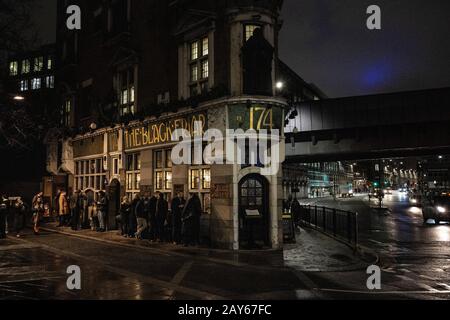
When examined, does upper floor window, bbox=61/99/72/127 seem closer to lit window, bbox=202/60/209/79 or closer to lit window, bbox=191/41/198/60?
lit window, bbox=191/41/198/60

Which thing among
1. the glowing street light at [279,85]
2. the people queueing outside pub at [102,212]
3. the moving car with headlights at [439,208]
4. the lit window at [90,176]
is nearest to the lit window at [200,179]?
the glowing street light at [279,85]

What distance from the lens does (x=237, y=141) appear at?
45.6ft

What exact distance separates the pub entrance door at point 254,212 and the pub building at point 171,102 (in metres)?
0.04

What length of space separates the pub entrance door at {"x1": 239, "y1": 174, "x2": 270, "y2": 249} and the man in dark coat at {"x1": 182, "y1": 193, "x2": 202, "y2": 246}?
1.73 m

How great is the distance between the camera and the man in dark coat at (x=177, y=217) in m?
14.8

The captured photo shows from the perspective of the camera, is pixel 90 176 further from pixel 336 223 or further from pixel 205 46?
pixel 336 223

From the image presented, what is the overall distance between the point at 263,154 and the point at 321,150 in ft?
52.4

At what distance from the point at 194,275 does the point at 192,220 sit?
196 inches

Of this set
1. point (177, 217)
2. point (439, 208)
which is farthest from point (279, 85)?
point (439, 208)

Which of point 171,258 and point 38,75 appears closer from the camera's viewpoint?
point 171,258

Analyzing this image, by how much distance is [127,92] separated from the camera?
67.1 feet
